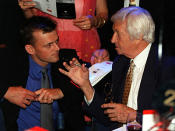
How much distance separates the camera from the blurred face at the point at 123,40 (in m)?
2.33

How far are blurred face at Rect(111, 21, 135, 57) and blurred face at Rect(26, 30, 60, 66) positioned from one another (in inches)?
24.5

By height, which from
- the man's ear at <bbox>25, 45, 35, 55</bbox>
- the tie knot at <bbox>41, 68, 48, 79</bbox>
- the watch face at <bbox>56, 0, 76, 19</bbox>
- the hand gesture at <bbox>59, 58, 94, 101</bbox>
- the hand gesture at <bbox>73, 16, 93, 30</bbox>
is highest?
the watch face at <bbox>56, 0, 76, 19</bbox>

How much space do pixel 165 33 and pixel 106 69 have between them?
5.46 feet

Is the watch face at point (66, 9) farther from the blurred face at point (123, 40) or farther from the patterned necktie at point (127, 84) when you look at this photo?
the patterned necktie at point (127, 84)

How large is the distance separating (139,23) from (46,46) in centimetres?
95

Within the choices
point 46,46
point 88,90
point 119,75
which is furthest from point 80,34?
point 88,90

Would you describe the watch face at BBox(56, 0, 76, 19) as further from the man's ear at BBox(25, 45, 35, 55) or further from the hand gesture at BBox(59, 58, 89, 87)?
the hand gesture at BBox(59, 58, 89, 87)

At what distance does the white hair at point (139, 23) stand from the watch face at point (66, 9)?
65cm

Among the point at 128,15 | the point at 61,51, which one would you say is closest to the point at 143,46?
the point at 128,15

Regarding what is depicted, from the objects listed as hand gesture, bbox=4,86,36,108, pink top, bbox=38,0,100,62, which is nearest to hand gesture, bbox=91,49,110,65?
pink top, bbox=38,0,100,62

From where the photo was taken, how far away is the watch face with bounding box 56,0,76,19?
2717 mm

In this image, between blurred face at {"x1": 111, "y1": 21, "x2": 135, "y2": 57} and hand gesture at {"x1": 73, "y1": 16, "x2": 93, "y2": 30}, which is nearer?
blurred face at {"x1": 111, "y1": 21, "x2": 135, "y2": 57}

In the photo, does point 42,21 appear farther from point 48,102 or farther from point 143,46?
point 143,46

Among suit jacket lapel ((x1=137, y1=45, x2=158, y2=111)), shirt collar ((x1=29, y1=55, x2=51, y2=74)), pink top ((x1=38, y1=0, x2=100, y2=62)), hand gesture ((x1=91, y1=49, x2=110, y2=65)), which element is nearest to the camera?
suit jacket lapel ((x1=137, y1=45, x2=158, y2=111))
